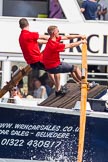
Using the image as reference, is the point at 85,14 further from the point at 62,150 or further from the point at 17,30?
the point at 62,150

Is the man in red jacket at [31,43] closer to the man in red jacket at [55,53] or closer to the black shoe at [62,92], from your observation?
the man in red jacket at [55,53]

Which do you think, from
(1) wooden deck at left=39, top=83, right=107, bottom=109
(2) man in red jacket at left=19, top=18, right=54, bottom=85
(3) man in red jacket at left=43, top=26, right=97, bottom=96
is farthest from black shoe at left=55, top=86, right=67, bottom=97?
(2) man in red jacket at left=19, top=18, right=54, bottom=85

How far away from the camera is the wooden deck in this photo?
17.4m

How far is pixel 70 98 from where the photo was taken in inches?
692

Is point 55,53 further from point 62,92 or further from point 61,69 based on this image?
point 62,92

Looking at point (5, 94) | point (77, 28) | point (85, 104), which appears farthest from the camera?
point (77, 28)

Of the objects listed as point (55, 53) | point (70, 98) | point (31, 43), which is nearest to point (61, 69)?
point (55, 53)

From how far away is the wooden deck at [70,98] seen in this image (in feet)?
57.1

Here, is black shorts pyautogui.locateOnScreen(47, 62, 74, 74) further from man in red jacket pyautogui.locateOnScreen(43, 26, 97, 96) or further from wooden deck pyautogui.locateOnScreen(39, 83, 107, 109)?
wooden deck pyautogui.locateOnScreen(39, 83, 107, 109)

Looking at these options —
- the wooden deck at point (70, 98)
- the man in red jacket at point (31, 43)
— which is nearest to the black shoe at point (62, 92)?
the wooden deck at point (70, 98)

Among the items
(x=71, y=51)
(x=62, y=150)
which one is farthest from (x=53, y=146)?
(x=71, y=51)

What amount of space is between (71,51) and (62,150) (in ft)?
10.6

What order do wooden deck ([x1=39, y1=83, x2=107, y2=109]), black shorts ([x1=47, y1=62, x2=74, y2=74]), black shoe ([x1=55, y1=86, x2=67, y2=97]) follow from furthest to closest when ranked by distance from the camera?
black shoe ([x1=55, y1=86, x2=67, y2=97]), wooden deck ([x1=39, y1=83, x2=107, y2=109]), black shorts ([x1=47, y1=62, x2=74, y2=74])

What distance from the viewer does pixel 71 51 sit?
19.9 metres
